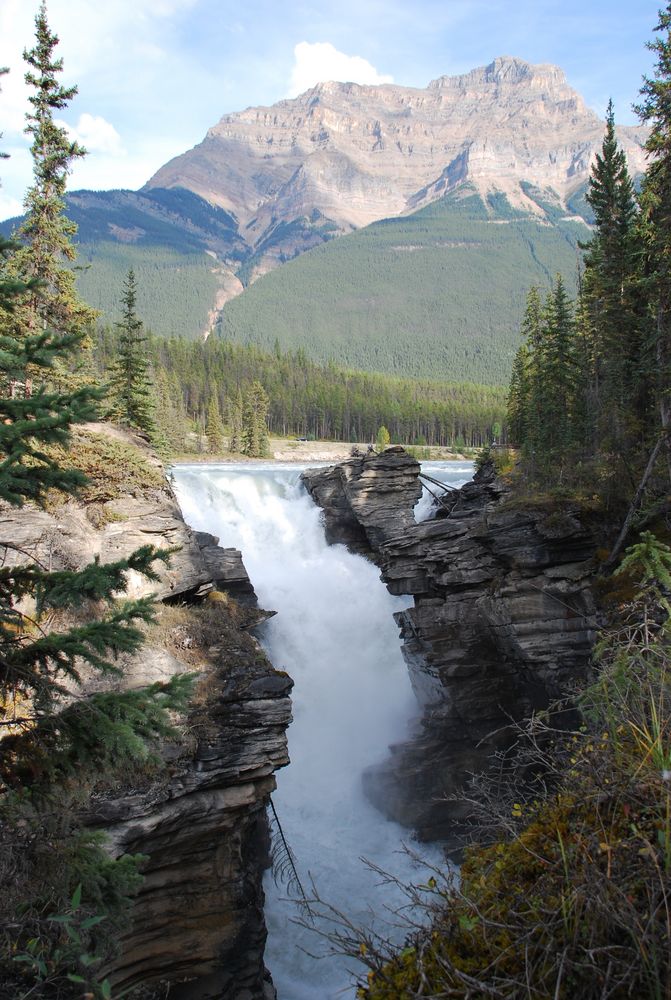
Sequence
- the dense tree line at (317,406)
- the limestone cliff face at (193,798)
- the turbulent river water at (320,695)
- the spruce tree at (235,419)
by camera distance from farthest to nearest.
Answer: the dense tree line at (317,406) < the spruce tree at (235,419) < the turbulent river water at (320,695) < the limestone cliff face at (193,798)

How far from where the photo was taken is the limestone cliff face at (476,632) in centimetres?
1814

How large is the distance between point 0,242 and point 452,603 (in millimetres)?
17974

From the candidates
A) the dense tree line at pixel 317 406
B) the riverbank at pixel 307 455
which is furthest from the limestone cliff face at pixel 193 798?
the dense tree line at pixel 317 406

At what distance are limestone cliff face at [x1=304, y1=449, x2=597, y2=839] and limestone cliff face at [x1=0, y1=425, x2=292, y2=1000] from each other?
25.0 ft

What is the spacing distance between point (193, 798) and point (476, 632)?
1219 centimetres

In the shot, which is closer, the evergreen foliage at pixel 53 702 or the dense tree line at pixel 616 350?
the evergreen foliage at pixel 53 702

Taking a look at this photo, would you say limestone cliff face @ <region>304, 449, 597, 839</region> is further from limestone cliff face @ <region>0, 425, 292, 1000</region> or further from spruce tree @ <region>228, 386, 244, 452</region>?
spruce tree @ <region>228, 386, 244, 452</region>

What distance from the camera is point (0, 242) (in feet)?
17.7

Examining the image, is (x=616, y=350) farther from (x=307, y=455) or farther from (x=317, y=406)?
(x=317, y=406)

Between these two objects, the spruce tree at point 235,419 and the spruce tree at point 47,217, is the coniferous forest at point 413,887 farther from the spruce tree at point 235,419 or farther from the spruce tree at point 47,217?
the spruce tree at point 235,419

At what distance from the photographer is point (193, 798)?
35.1ft

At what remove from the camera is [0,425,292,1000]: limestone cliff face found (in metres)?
10.1

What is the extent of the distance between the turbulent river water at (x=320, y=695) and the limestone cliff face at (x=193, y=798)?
2.39m

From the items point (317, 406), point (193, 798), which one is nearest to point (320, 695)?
point (193, 798)
